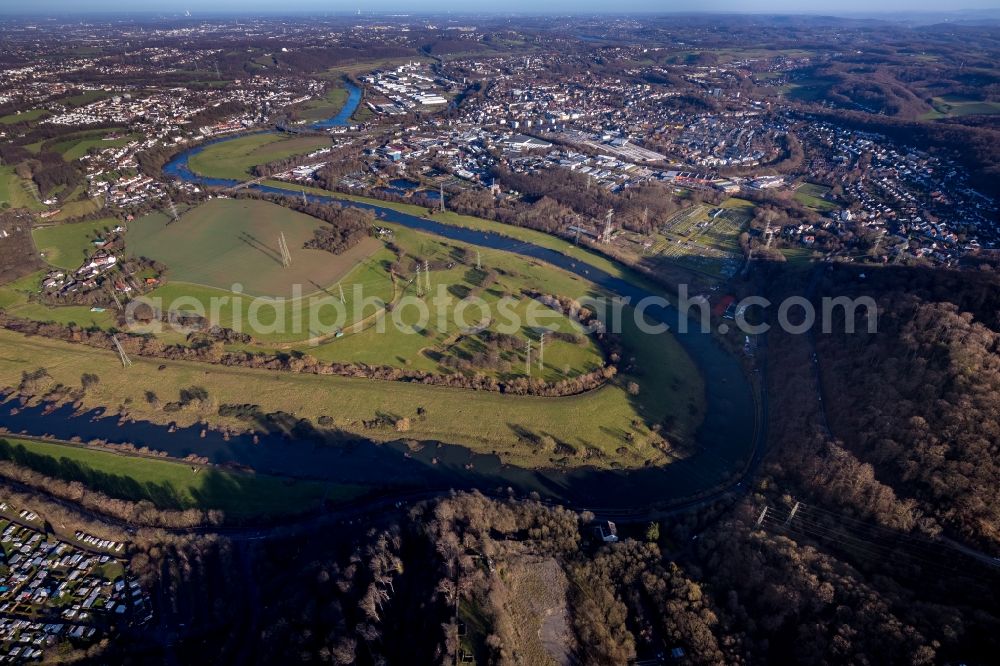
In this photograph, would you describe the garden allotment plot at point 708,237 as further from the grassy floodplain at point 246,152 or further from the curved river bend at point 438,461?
the grassy floodplain at point 246,152

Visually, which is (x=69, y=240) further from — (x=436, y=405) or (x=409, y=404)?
(x=436, y=405)

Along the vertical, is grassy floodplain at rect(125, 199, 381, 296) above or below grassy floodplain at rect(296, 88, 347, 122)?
below

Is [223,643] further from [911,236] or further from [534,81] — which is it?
[534,81]

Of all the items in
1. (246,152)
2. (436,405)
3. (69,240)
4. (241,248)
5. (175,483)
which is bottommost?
(175,483)

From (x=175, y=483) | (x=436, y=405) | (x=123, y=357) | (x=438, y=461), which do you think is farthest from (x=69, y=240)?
(x=438, y=461)
